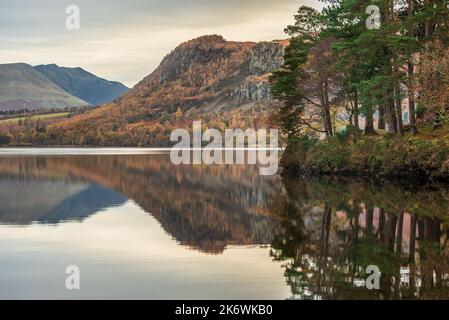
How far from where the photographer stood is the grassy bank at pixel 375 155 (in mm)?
43594

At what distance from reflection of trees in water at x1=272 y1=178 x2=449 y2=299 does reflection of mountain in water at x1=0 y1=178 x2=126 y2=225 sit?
1041 cm

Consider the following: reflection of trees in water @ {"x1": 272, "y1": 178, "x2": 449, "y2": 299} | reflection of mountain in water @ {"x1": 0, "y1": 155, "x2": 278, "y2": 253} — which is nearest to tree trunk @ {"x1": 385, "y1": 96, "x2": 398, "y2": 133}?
reflection of mountain in water @ {"x1": 0, "y1": 155, "x2": 278, "y2": 253}

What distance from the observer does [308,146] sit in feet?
203

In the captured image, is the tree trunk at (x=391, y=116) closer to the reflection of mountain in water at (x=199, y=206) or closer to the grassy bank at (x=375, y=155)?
the grassy bank at (x=375, y=155)

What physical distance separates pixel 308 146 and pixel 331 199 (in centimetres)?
2589

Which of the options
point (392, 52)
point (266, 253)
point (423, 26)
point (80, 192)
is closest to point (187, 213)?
point (266, 253)

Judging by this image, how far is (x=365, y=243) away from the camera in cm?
2131

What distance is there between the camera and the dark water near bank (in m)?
15.1

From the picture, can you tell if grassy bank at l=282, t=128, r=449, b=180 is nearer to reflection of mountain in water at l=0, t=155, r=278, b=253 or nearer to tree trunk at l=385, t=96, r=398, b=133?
tree trunk at l=385, t=96, r=398, b=133

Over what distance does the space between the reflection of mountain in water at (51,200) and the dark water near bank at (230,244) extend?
0.44ft

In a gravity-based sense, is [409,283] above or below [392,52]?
below

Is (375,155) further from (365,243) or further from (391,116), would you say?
(365,243)

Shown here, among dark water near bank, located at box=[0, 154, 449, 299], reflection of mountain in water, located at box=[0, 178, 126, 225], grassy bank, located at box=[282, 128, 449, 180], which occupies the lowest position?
reflection of mountain in water, located at box=[0, 178, 126, 225]
